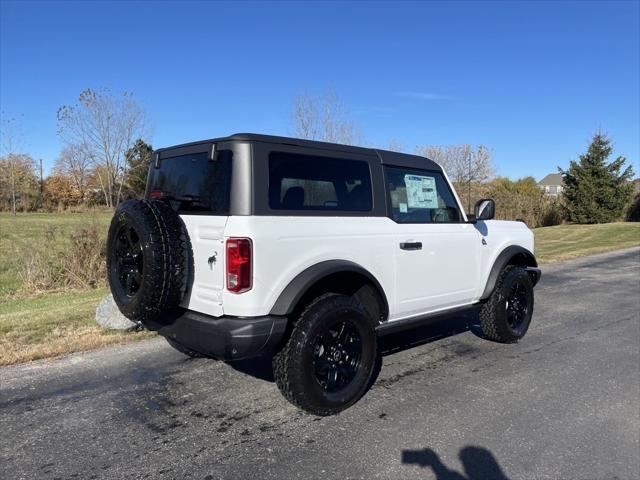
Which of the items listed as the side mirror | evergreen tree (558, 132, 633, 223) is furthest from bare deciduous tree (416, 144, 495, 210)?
the side mirror

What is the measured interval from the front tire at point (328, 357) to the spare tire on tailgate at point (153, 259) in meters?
0.91

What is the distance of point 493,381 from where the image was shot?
451cm

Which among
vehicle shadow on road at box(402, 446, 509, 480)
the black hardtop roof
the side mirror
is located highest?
the black hardtop roof

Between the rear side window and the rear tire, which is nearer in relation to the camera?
the rear side window

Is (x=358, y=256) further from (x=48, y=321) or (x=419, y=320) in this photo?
(x=48, y=321)

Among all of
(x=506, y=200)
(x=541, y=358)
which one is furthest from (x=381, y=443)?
(x=506, y=200)

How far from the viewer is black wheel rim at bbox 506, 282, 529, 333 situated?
18.8 ft

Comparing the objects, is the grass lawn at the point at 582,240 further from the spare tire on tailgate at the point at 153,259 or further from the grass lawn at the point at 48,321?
the spare tire on tailgate at the point at 153,259

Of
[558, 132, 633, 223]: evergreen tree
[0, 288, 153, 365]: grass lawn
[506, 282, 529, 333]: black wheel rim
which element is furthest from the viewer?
[558, 132, 633, 223]: evergreen tree

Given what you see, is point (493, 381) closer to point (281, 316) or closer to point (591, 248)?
point (281, 316)

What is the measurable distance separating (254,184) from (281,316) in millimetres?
931

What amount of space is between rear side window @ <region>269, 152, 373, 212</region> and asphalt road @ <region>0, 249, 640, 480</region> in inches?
62.4

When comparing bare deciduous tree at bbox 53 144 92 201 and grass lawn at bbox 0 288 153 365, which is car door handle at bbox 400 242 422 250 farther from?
bare deciduous tree at bbox 53 144 92 201

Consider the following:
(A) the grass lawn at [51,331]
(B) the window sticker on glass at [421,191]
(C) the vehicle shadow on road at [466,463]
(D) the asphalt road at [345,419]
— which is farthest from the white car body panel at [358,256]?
(A) the grass lawn at [51,331]
